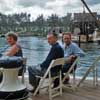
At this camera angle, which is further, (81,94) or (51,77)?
(81,94)

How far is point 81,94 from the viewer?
205 inches

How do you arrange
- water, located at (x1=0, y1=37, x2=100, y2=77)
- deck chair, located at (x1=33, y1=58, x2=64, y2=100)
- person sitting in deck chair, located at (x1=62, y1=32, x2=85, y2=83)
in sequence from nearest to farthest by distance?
deck chair, located at (x1=33, y1=58, x2=64, y2=100), person sitting in deck chair, located at (x1=62, y1=32, x2=85, y2=83), water, located at (x1=0, y1=37, x2=100, y2=77)

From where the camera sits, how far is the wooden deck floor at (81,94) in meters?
4.97

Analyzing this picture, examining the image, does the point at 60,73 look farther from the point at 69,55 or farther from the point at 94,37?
the point at 94,37

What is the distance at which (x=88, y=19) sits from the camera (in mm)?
51000

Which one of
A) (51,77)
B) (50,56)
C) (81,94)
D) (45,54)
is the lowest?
(45,54)

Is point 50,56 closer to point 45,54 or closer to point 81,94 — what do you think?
point 81,94

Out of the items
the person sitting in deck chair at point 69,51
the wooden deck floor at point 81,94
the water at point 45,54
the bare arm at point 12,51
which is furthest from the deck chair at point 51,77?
the water at point 45,54

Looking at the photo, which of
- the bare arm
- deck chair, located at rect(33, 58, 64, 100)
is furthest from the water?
the bare arm

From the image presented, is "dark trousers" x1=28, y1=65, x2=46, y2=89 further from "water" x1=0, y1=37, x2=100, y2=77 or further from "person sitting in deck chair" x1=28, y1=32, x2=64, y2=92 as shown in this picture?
"water" x1=0, y1=37, x2=100, y2=77

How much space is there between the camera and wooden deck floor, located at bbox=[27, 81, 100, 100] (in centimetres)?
497

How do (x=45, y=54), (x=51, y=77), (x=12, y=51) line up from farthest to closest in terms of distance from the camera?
(x=45, y=54), (x=12, y=51), (x=51, y=77)

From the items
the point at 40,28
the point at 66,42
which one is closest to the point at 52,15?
the point at 40,28

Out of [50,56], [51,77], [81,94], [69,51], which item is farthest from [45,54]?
[51,77]
